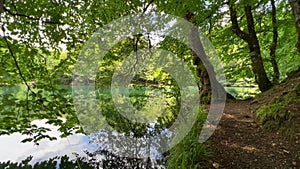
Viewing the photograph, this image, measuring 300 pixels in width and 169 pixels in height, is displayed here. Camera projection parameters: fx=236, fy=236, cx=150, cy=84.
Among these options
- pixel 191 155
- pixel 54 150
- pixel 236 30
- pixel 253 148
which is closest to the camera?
pixel 191 155

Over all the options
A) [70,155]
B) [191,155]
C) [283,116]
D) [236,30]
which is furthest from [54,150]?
[236,30]

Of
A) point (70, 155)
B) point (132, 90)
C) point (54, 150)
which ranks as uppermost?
point (132, 90)

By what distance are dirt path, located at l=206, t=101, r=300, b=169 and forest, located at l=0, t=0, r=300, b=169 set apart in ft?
0.04

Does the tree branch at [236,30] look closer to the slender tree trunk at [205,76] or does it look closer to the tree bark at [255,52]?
the tree bark at [255,52]

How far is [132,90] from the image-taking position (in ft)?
17.4

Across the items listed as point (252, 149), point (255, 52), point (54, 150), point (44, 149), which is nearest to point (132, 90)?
point (54, 150)

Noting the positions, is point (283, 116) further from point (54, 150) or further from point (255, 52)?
point (54, 150)

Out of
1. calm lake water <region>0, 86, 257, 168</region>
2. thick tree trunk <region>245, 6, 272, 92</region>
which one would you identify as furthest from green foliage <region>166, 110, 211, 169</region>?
thick tree trunk <region>245, 6, 272, 92</region>

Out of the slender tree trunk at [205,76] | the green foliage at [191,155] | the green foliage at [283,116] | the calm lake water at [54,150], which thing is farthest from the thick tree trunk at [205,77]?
the green foliage at [191,155]

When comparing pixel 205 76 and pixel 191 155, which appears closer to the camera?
pixel 191 155

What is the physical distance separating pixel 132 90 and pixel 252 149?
298 cm

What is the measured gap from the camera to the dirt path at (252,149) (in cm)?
251

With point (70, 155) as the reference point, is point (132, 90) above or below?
above

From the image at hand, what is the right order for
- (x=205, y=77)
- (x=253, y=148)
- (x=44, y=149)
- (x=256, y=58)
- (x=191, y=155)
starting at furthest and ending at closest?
1. (x=205, y=77)
2. (x=256, y=58)
3. (x=44, y=149)
4. (x=253, y=148)
5. (x=191, y=155)
